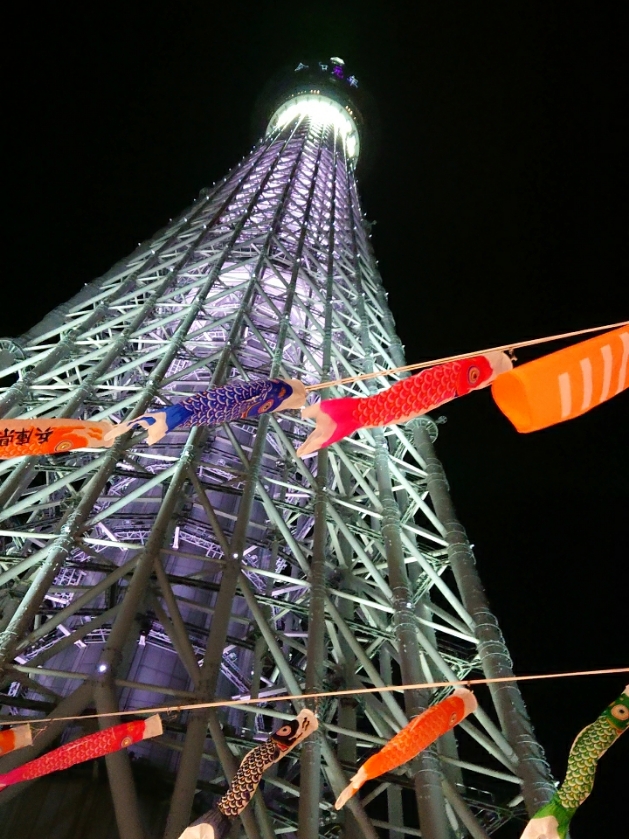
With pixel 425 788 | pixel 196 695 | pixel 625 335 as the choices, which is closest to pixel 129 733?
pixel 196 695

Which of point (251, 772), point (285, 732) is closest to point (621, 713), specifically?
point (285, 732)

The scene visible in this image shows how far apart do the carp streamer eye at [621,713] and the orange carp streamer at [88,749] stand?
16.5 feet

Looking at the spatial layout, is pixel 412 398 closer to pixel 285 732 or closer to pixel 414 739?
pixel 414 739

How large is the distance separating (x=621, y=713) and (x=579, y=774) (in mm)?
741

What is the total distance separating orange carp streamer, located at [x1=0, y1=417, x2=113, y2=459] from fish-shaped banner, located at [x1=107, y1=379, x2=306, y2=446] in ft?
0.88

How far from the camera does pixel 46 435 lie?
940cm

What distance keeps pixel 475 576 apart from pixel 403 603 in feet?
5.19

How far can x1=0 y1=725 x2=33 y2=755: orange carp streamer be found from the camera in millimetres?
8266

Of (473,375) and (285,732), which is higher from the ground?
(473,375)

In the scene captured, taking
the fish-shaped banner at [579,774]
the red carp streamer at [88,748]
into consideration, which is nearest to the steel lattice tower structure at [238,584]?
the red carp streamer at [88,748]

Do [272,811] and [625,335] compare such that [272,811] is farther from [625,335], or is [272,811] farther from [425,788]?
[625,335]

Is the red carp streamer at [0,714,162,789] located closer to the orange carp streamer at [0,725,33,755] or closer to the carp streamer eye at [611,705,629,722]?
the orange carp streamer at [0,725,33,755]

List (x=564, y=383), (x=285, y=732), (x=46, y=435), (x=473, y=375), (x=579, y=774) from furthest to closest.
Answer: (x=46, y=435) → (x=285, y=732) → (x=473, y=375) → (x=579, y=774) → (x=564, y=383)

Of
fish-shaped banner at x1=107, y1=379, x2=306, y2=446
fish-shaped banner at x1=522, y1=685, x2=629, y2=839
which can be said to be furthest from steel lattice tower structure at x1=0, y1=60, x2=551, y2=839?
fish-shaped banner at x1=107, y1=379, x2=306, y2=446
